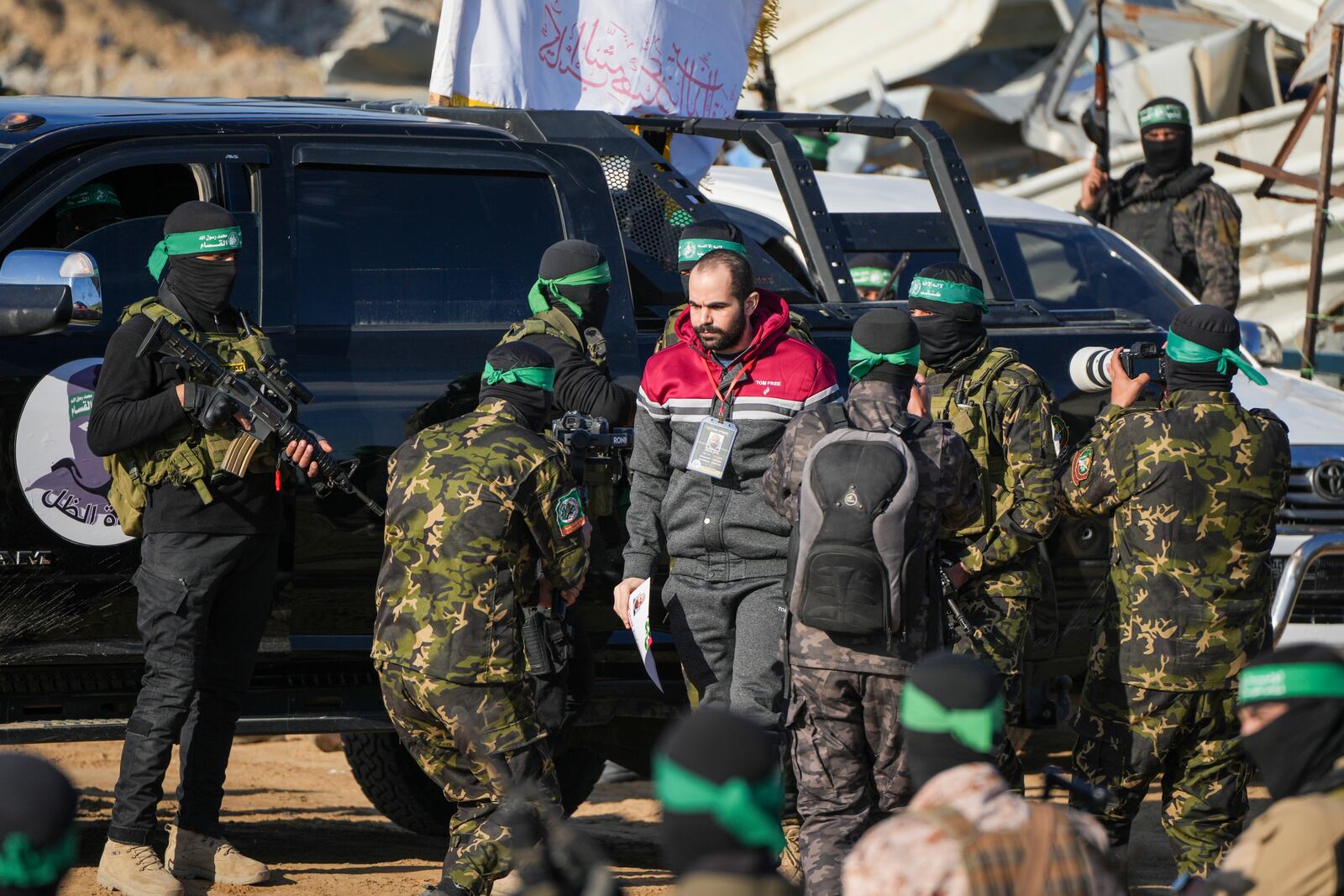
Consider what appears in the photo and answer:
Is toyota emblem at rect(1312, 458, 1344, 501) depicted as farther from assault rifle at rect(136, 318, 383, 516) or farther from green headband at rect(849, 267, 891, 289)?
assault rifle at rect(136, 318, 383, 516)

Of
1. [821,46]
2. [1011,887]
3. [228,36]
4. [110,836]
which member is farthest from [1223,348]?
[228,36]

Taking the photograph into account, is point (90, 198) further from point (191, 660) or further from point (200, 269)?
point (191, 660)

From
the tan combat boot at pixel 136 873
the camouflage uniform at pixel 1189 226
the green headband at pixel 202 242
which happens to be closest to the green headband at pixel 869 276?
the camouflage uniform at pixel 1189 226

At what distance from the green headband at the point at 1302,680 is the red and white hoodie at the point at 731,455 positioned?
2040mm

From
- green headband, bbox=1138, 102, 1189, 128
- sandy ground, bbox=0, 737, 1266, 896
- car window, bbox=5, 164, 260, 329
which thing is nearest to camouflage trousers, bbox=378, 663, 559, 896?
sandy ground, bbox=0, 737, 1266, 896

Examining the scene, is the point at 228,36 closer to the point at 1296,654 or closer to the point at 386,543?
the point at 386,543

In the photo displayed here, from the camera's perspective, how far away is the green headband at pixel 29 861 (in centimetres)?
285

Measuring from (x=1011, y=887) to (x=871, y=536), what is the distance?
1.82 m

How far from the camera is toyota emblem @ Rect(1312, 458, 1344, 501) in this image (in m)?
7.37

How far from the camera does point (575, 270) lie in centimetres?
566

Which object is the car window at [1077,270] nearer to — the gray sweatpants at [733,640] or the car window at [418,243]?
the car window at [418,243]

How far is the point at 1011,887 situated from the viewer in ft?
9.50

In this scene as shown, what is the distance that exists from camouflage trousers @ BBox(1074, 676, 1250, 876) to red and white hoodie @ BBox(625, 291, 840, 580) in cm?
112

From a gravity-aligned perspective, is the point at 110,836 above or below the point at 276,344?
below
